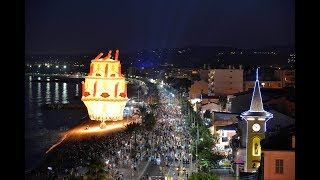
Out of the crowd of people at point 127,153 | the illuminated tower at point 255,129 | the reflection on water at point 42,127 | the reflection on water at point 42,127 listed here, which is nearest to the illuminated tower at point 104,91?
the crowd of people at point 127,153

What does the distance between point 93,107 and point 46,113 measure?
1108 inches

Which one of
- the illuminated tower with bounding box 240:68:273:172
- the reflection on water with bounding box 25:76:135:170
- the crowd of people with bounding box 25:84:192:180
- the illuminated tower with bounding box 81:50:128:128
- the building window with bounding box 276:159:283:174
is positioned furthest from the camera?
the reflection on water with bounding box 25:76:135:170

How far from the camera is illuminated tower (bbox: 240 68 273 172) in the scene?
10539 millimetres

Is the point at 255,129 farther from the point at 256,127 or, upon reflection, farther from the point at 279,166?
the point at 279,166

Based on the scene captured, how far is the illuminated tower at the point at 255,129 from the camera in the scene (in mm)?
10539

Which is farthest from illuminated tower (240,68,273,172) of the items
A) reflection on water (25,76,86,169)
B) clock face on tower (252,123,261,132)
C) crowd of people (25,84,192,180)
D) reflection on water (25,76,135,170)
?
reflection on water (25,76,86,169)

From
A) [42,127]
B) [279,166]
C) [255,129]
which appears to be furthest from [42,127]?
[279,166]

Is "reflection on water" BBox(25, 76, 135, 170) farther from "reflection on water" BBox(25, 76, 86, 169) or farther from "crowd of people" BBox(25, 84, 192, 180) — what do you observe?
"crowd of people" BBox(25, 84, 192, 180)

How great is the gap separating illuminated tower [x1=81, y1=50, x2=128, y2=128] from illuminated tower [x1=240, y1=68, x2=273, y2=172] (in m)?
2.57

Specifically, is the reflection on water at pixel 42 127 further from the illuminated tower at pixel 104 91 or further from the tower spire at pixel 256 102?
the tower spire at pixel 256 102
